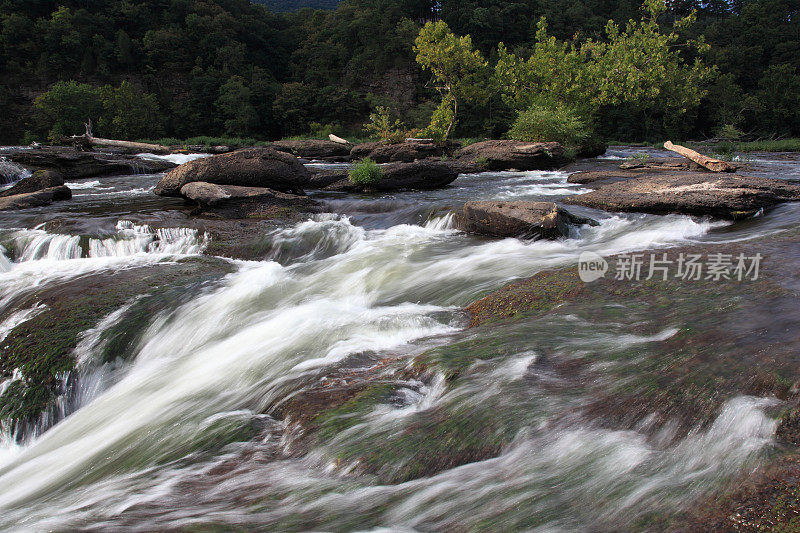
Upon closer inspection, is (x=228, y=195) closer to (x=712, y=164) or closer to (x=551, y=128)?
(x=712, y=164)

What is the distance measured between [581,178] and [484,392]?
11861 millimetres

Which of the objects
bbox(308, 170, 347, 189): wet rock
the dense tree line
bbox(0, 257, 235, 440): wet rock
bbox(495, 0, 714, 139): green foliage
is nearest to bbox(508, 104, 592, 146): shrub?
bbox(495, 0, 714, 139): green foliage

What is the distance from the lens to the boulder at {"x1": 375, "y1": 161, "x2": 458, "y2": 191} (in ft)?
42.2

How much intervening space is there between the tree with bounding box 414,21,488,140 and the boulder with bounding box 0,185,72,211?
1898 cm

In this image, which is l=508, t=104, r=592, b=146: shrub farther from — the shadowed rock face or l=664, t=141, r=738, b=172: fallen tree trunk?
the shadowed rock face

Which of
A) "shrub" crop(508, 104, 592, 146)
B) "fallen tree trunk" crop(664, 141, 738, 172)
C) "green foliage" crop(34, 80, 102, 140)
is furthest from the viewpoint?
"green foliage" crop(34, 80, 102, 140)

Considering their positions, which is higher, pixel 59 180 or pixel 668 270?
pixel 59 180

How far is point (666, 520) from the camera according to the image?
1.87 m

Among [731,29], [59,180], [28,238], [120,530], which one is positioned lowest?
[120,530]

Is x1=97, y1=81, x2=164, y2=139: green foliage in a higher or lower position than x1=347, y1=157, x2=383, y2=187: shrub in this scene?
higher

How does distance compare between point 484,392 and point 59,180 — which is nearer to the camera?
point 484,392

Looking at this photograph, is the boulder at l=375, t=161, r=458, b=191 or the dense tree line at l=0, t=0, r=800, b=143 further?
the dense tree line at l=0, t=0, r=800, b=143

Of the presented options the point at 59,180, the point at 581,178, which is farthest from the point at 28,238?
the point at 581,178

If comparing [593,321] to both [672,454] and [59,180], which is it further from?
[59,180]
